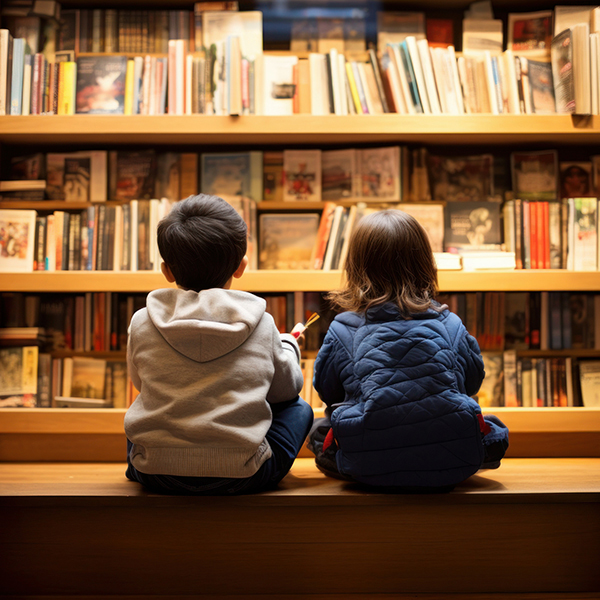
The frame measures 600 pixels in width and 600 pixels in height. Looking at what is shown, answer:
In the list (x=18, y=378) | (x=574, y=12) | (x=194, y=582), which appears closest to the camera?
(x=194, y=582)

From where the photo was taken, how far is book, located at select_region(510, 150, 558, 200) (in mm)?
2270

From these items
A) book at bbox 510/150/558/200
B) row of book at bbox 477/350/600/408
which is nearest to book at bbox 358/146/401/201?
book at bbox 510/150/558/200

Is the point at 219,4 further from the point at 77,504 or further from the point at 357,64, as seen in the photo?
the point at 77,504

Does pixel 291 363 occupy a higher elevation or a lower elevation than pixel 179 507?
higher

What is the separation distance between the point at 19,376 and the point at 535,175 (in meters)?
2.27

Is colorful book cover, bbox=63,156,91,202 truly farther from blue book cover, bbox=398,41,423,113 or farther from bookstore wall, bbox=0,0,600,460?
blue book cover, bbox=398,41,423,113

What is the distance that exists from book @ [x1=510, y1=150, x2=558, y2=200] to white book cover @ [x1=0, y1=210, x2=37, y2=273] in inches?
78.1

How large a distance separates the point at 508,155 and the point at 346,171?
0.73 metres

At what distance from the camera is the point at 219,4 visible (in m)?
2.23

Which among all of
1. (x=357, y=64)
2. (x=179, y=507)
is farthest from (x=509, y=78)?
(x=179, y=507)

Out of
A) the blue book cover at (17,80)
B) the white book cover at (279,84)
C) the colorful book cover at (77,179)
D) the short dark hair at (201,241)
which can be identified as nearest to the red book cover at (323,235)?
the white book cover at (279,84)

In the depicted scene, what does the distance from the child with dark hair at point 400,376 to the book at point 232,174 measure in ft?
2.83

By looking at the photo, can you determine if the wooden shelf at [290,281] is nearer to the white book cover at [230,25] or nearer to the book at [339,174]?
the book at [339,174]

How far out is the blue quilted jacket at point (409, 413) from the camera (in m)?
1.32
